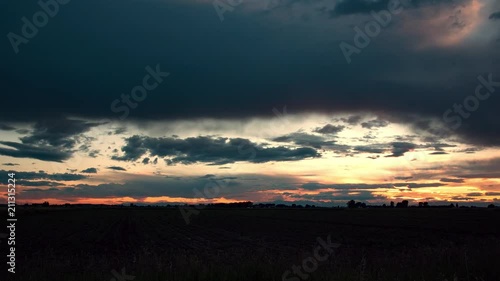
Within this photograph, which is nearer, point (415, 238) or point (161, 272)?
point (161, 272)

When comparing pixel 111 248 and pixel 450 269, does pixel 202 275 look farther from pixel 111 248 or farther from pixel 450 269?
pixel 111 248

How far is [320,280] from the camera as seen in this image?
27.6ft

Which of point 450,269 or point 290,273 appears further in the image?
point 450,269

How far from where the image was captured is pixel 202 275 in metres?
8.81

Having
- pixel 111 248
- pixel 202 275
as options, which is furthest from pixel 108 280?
pixel 111 248

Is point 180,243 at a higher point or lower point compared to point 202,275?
lower

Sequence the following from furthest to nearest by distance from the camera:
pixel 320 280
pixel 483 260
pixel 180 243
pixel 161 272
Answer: pixel 180 243, pixel 483 260, pixel 161 272, pixel 320 280

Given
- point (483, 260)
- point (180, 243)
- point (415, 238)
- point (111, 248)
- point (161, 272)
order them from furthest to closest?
point (415, 238) < point (180, 243) < point (111, 248) < point (483, 260) < point (161, 272)

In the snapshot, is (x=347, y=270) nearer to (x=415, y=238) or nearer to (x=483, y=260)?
(x=483, y=260)

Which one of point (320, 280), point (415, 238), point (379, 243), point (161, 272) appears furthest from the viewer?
point (415, 238)

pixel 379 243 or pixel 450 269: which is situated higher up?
pixel 450 269

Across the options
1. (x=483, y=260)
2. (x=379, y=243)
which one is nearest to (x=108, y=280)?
(x=483, y=260)

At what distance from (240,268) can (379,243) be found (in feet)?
88.8

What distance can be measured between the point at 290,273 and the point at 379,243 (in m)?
27.3
